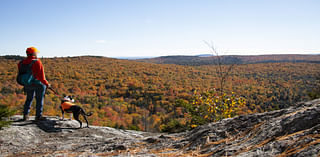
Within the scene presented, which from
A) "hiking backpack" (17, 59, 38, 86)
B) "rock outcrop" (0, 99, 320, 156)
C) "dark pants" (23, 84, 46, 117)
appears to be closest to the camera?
"rock outcrop" (0, 99, 320, 156)

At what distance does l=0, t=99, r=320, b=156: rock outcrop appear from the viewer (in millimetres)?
2140

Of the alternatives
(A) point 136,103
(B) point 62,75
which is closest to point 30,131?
(A) point 136,103

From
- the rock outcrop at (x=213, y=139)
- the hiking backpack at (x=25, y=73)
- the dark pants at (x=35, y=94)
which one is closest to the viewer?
the rock outcrop at (x=213, y=139)

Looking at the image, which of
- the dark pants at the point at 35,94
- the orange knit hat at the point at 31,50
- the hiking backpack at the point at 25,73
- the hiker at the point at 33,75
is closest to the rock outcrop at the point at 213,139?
the dark pants at the point at 35,94

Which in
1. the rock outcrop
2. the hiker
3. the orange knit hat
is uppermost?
the orange knit hat

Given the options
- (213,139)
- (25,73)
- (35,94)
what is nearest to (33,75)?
(25,73)

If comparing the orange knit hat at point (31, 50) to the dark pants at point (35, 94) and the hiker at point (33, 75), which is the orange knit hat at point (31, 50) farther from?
the dark pants at point (35, 94)

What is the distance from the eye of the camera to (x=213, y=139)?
3170mm

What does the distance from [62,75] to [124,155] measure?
38.9 m

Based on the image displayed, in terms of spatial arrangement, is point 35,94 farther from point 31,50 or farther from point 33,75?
point 31,50

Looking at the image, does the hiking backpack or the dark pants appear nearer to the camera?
the hiking backpack

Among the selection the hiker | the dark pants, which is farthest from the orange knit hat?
the dark pants

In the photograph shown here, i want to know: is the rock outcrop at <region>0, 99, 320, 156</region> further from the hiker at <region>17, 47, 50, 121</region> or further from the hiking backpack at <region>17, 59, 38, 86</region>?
the hiking backpack at <region>17, 59, 38, 86</region>

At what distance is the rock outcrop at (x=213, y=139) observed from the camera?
2140 mm
